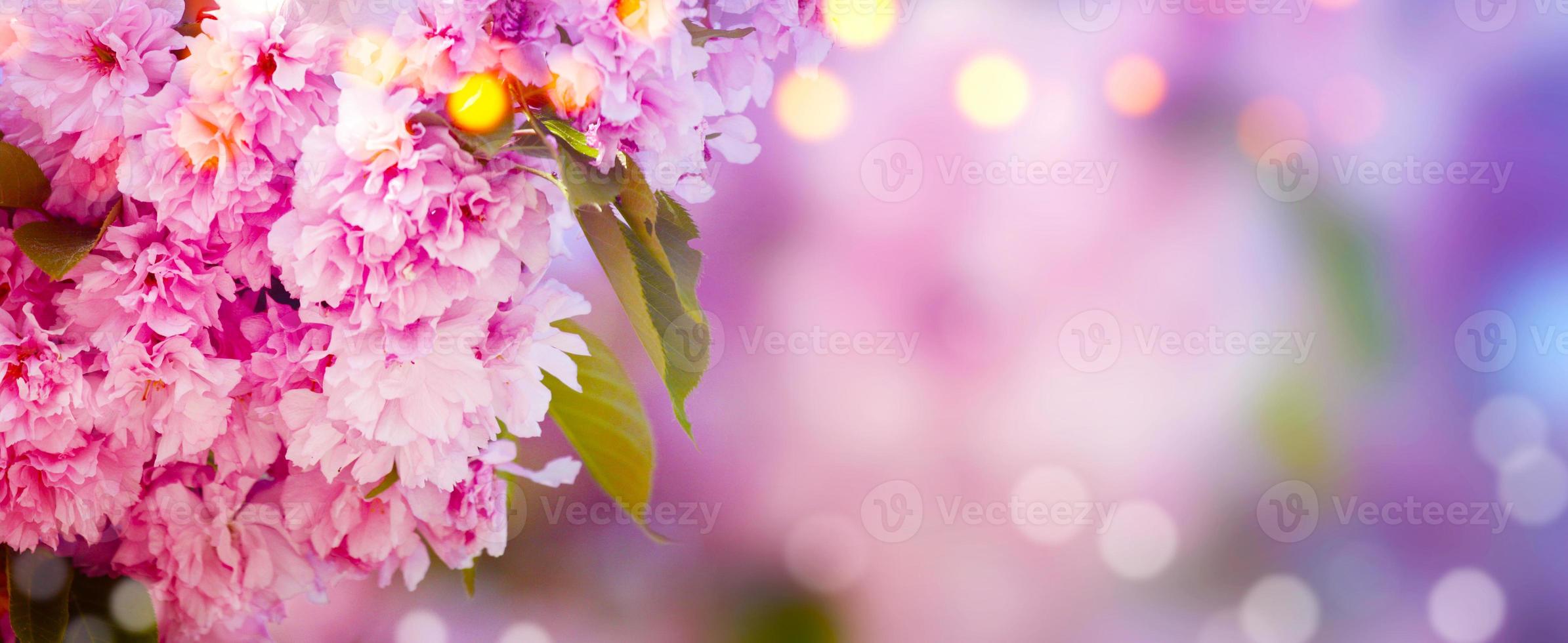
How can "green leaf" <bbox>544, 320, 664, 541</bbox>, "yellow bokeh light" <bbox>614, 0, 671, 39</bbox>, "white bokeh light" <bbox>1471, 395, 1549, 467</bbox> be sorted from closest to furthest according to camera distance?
"yellow bokeh light" <bbox>614, 0, 671, 39</bbox> < "green leaf" <bbox>544, 320, 664, 541</bbox> < "white bokeh light" <bbox>1471, 395, 1549, 467</bbox>

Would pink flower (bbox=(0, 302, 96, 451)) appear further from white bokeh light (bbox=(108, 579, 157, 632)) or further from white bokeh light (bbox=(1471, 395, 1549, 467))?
white bokeh light (bbox=(1471, 395, 1549, 467))

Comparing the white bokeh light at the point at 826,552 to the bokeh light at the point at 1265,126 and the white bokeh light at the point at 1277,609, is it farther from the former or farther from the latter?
the bokeh light at the point at 1265,126

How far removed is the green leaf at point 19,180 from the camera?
375 millimetres

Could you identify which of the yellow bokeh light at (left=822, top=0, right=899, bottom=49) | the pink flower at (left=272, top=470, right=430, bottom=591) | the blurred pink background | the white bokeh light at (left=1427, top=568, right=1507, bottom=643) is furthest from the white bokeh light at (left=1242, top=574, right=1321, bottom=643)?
the pink flower at (left=272, top=470, right=430, bottom=591)

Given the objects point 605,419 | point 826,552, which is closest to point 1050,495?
point 826,552

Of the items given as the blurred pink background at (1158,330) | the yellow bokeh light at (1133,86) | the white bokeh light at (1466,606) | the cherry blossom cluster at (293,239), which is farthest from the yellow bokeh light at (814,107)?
the white bokeh light at (1466,606)

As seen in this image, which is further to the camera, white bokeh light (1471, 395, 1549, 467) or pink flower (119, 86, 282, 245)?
white bokeh light (1471, 395, 1549, 467)

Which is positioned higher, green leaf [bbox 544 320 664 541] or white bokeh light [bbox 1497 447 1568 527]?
white bokeh light [bbox 1497 447 1568 527]

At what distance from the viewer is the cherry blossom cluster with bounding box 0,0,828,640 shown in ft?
1.11

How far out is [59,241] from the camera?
0.37 m

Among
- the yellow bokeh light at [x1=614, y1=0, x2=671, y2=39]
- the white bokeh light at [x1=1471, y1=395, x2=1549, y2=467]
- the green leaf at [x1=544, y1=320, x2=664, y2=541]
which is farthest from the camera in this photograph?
the white bokeh light at [x1=1471, y1=395, x2=1549, y2=467]

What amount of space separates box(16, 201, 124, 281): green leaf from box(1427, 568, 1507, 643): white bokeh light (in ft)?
3.09

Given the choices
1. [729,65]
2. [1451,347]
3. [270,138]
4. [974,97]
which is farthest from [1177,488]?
[270,138]

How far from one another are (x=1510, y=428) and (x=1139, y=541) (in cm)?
32
